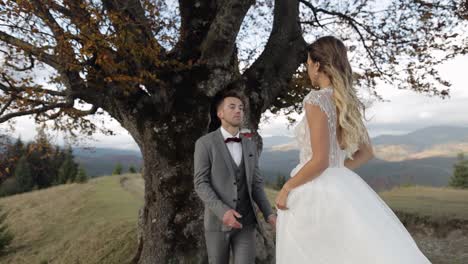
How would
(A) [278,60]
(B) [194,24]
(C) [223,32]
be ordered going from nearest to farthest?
(C) [223,32] → (B) [194,24] → (A) [278,60]

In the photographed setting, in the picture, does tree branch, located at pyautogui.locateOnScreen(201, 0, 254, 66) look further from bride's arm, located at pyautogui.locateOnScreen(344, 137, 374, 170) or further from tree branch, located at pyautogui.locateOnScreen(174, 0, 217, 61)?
bride's arm, located at pyautogui.locateOnScreen(344, 137, 374, 170)

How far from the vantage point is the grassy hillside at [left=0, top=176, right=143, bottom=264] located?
34.8 ft

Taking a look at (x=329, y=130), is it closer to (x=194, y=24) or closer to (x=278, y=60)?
(x=194, y=24)

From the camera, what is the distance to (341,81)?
3.18 metres

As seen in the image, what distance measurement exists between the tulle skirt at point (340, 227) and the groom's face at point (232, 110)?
3.60 feet

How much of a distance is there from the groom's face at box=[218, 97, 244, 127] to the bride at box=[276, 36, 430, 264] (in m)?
0.81

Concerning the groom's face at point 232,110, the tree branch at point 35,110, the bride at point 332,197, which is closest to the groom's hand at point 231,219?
the bride at point 332,197

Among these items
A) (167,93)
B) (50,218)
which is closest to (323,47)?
(167,93)

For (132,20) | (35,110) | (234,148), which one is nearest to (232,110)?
(234,148)

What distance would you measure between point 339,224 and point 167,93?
5.27 metres

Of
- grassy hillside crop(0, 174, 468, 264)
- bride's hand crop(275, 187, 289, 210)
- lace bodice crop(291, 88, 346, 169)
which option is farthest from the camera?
grassy hillside crop(0, 174, 468, 264)

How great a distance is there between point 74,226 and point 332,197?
16109mm

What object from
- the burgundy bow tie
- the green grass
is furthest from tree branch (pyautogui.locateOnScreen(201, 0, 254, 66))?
the green grass

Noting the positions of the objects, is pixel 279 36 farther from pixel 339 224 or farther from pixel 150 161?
pixel 339 224
